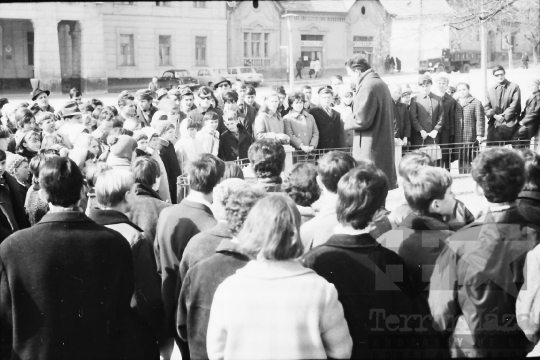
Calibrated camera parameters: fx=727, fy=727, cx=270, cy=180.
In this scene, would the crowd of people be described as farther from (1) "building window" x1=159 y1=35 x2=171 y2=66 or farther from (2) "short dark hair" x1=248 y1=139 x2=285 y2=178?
(1) "building window" x1=159 y1=35 x2=171 y2=66

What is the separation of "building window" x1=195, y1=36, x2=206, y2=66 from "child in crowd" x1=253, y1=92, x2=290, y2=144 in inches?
702

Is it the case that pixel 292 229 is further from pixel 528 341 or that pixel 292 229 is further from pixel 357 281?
pixel 528 341

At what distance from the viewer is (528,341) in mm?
3855

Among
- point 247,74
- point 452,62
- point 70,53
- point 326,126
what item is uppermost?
point 70,53

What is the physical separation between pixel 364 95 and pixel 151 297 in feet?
13.4

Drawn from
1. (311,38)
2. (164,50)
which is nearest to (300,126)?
(164,50)

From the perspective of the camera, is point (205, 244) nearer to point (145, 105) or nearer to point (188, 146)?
point (188, 146)

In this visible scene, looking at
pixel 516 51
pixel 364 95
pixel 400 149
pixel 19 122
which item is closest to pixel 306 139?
pixel 400 149

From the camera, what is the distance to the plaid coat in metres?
11.8

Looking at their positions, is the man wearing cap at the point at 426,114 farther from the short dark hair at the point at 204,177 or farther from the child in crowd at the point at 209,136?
the short dark hair at the point at 204,177

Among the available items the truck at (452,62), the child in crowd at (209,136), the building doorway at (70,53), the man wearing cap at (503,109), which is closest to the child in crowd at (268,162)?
the child in crowd at (209,136)

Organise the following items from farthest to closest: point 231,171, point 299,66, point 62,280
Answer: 1. point 299,66
2. point 231,171
3. point 62,280

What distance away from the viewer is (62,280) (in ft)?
12.1

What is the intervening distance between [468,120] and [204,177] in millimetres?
8095
